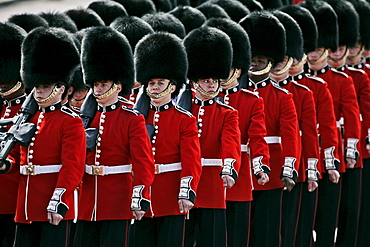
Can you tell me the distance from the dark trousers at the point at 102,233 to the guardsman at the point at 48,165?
13cm

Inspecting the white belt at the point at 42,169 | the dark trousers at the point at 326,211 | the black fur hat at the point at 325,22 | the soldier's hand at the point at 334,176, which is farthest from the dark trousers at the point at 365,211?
the white belt at the point at 42,169

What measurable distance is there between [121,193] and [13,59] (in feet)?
4.03

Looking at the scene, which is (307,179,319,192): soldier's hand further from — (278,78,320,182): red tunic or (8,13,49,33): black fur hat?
(8,13,49,33): black fur hat

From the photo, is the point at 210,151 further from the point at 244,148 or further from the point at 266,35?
the point at 266,35

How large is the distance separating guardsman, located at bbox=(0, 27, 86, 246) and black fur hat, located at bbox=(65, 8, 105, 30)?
2438 millimetres

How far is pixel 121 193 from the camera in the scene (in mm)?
5473

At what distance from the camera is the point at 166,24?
24.4 feet

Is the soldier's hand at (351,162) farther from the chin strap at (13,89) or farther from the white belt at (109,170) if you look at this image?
the chin strap at (13,89)

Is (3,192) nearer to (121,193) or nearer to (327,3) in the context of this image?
(121,193)

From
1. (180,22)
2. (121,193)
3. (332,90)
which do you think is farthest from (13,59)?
(332,90)

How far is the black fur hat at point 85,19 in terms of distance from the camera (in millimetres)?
7898

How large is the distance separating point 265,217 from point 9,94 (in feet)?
5.89

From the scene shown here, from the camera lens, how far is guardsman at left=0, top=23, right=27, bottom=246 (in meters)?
5.84

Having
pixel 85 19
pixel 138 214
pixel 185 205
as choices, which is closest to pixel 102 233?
pixel 138 214
